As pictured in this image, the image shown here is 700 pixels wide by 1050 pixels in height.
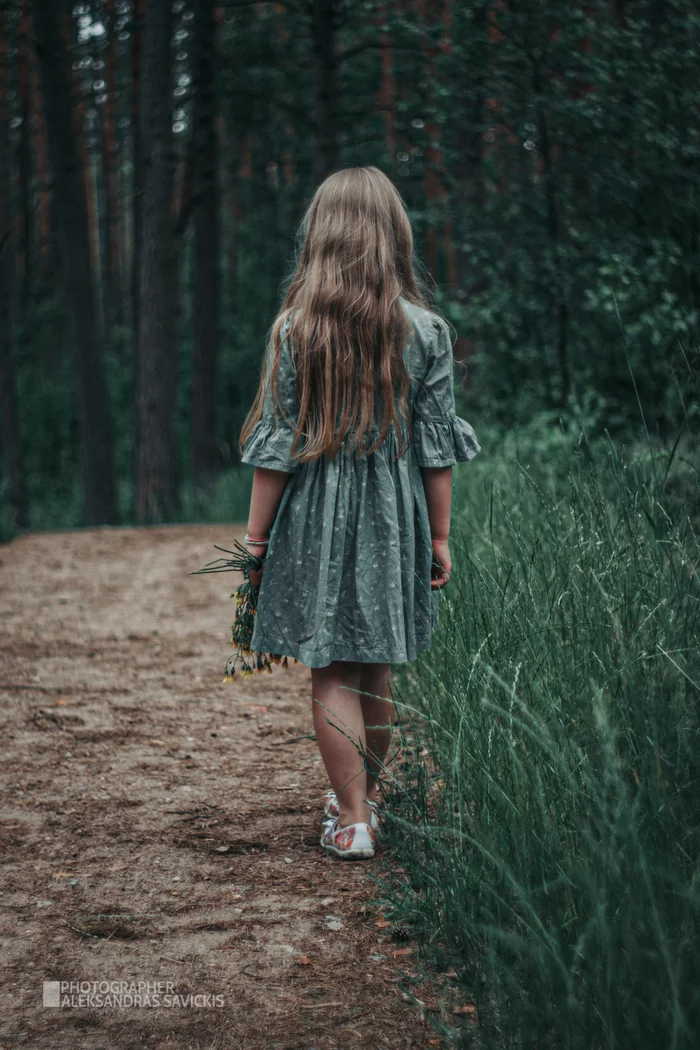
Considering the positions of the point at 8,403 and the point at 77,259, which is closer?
the point at 77,259

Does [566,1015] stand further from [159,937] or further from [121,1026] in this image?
[159,937]

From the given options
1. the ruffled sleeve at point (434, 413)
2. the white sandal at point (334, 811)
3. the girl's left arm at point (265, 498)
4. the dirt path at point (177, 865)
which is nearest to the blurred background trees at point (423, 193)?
the ruffled sleeve at point (434, 413)

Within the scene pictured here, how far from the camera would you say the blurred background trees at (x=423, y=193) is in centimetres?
602

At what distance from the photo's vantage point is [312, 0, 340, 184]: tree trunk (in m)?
9.15

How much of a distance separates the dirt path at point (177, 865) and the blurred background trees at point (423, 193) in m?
1.64

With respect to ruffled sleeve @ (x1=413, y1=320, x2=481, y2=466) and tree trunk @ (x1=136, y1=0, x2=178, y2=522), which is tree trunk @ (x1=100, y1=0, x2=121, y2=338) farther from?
ruffled sleeve @ (x1=413, y1=320, x2=481, y2=466)

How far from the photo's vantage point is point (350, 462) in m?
2.55

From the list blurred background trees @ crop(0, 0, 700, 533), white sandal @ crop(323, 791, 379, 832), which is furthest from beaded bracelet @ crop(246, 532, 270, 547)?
blurred background trees @ crop(0, 0, 700, 533)

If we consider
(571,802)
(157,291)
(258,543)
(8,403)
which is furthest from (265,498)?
(8,403)

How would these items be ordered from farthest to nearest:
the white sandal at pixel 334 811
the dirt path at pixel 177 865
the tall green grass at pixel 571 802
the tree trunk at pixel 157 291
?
the tree trunk at pixel 157 291
the white sandal at pixel 334 811
the dirt path at pixel 177 865
the tall green grass at pixel 571 802

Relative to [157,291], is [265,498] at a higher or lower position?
lower

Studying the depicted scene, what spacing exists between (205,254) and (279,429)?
10612mm

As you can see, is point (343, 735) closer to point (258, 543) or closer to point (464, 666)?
point (464, 666)

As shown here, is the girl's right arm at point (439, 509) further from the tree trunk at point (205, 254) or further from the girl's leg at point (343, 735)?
the tree trunk at point (205, 254)
